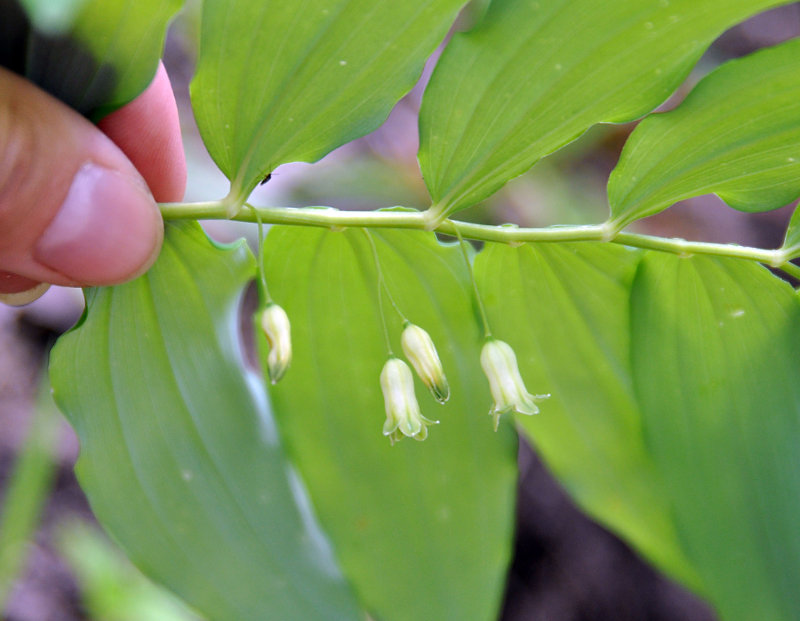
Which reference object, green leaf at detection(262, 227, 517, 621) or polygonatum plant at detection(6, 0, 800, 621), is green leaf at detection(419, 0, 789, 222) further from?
green leaf at detection(262, 227, 517, 621)

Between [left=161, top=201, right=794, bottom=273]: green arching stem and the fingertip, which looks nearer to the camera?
[left=161, top=201, right=794, bottom=273]: green arching stem

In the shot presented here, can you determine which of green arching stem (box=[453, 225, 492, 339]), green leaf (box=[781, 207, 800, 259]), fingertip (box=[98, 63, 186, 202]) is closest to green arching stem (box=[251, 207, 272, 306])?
green arching stem (box=[453, 225, 492, 339])

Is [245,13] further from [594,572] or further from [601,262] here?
[594,572]

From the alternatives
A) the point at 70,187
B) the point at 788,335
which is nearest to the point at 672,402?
the point at 788,335

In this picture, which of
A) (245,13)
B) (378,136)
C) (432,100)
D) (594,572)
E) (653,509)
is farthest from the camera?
(378,136)

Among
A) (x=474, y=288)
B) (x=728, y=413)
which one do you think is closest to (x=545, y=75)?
(x=474, y=288)

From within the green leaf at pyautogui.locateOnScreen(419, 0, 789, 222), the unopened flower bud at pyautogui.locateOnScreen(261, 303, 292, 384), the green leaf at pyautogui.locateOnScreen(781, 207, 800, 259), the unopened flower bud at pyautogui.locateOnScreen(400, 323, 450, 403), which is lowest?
the unopened flower bud at pyautogui.locateOnScreen(400, 323, 450, 403)

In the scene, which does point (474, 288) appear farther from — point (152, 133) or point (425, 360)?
point (152, 133)
